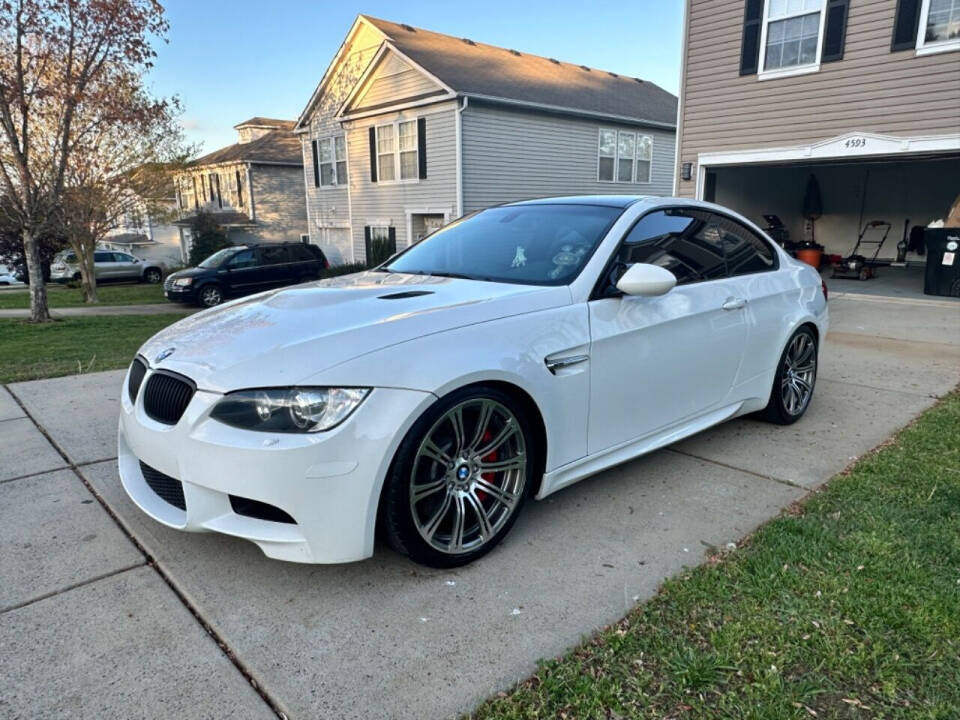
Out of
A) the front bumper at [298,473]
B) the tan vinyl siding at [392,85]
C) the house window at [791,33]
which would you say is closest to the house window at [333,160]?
the tan vinyl siding at [392,85]

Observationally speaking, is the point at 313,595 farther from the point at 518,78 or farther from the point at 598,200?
the point at 518,78

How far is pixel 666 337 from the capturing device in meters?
3.38

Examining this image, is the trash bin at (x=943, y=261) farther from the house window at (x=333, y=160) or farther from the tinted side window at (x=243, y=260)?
the house window at (x=333, y=160)

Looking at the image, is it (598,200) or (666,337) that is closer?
(666,337)

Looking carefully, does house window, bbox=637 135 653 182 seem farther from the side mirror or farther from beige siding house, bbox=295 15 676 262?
the side mirror

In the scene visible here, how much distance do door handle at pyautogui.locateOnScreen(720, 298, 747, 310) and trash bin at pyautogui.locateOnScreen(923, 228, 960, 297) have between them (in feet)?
29.8

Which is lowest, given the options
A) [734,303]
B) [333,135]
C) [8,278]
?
[8,278]

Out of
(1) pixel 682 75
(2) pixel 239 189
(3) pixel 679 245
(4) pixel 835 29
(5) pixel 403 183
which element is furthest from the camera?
(2) pixel 239 189

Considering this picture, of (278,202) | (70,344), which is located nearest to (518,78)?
(278,202)

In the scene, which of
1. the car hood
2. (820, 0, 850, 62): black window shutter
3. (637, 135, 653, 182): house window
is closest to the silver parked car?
(637, 135, 653, 182): house window

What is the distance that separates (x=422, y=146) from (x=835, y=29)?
10746 millimetres

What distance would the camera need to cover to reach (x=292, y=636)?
232 centimetres

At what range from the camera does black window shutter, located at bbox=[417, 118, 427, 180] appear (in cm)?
1819

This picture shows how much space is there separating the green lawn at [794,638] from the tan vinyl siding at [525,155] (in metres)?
14.7
